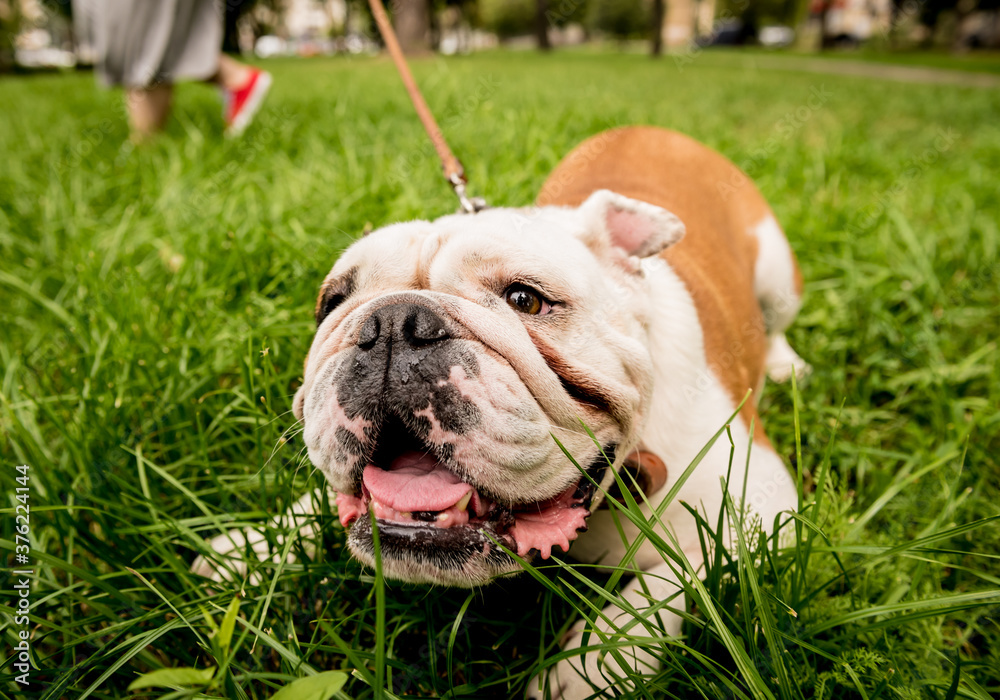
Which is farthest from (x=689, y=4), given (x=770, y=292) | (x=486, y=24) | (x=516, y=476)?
(x=516, y=476)

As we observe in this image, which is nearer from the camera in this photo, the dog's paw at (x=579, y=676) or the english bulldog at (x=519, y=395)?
the english bulldog at (x=519, y=395)

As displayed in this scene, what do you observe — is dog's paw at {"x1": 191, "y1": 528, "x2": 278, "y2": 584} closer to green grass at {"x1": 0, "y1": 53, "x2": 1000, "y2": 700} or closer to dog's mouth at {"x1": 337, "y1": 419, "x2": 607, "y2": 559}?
green grass at {"x1": 0, "y1": 53, "x2": 1000, "y2": 700}

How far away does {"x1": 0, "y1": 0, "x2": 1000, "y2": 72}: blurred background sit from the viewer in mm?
23922

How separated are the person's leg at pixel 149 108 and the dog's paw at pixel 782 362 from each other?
541cm

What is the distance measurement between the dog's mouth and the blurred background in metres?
5.82

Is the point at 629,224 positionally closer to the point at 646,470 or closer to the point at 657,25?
the point at 646,470

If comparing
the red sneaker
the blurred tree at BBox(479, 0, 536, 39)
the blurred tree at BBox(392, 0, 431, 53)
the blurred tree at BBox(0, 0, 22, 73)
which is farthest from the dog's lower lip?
the blurred tree at BBox(479, 0, 536, 39)

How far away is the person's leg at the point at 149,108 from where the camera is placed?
18.2ft

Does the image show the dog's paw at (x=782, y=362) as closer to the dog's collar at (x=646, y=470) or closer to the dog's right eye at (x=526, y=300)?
the dog's collar at (x=646, y=470)

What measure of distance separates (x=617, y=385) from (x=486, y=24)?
2692 inches

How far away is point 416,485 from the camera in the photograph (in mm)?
1533

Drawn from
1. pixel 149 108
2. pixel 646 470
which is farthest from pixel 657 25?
pixel 646 470

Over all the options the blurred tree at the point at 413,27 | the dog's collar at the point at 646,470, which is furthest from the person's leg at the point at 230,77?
the blurred tree at the point at 413,27

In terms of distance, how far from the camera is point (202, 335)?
8.88 feet
